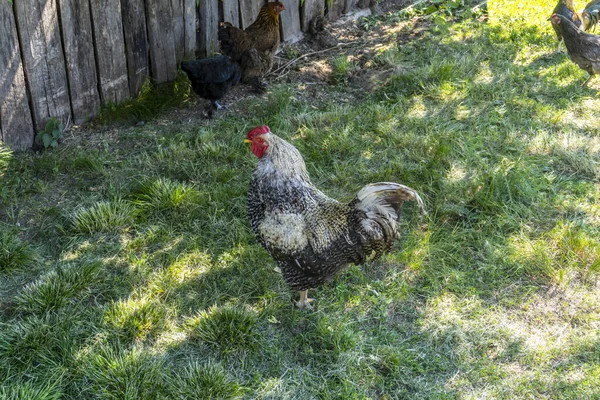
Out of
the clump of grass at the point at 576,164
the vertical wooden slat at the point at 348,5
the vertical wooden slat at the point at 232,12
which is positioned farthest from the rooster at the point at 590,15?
the vertical wooden slat at the point at 232,12

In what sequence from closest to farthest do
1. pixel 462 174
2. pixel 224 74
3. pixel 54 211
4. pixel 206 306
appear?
pixel 206 306 < pixel 54 211 < pixel 462 174 < pixel 224 74

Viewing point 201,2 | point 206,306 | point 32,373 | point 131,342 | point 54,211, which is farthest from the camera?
point 201,2

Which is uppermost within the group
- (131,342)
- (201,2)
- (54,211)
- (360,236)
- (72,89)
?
(201,2)

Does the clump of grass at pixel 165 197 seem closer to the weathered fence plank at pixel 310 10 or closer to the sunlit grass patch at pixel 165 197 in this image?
the sunlit grass patch at pixel 165 197

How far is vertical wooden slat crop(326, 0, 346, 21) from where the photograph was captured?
8039 mm

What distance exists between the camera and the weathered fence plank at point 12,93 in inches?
193

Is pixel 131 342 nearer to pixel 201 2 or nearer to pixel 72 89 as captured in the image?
pixel 72 89

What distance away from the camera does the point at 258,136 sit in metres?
3.92

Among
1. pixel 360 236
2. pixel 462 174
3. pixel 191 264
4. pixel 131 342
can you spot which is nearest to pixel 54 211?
pixel 191 264

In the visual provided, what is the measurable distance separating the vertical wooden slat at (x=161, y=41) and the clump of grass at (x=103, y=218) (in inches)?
79.2

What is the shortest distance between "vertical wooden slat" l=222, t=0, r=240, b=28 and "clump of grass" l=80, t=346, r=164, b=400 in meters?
4.38

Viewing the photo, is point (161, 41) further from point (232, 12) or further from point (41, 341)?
point (41, 341)

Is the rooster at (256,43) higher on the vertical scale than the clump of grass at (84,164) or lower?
higher

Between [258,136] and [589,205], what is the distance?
3.01 metres
